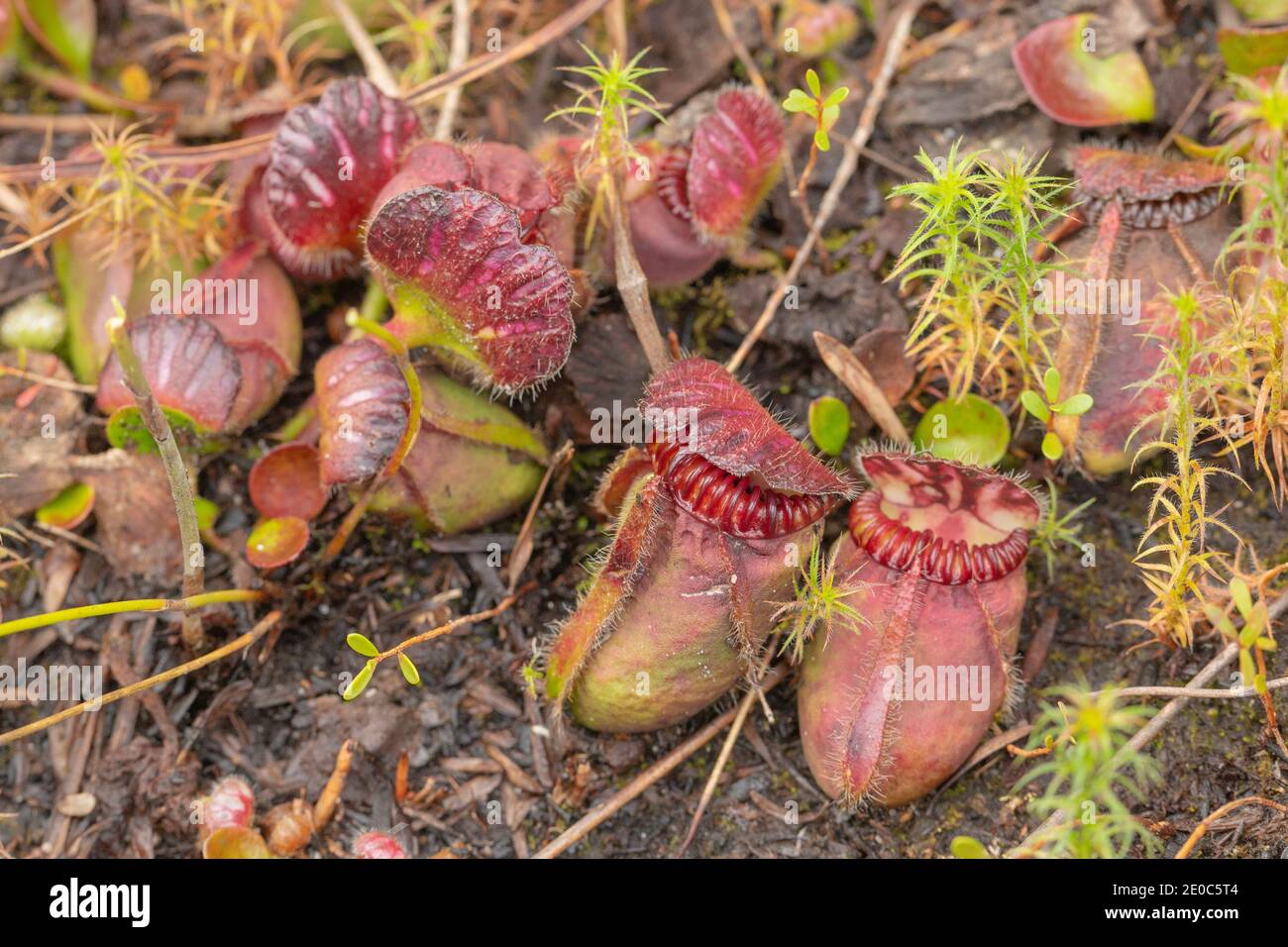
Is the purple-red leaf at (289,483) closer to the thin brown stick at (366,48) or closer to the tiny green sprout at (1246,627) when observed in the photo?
the thin brown stick at (366,48)

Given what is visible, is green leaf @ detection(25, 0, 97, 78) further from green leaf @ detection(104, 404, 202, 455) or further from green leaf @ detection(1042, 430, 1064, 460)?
green leaf @ detection(1042, 430, 1064, 460)

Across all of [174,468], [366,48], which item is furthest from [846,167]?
[174,468]

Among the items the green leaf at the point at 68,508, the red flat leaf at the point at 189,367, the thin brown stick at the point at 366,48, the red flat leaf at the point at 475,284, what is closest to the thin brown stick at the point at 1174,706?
the red flat leaf at the point at 475,284

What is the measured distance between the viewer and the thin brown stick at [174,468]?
7.59 feet

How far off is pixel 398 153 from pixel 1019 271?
1760 millimetres

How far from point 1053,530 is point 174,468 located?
2.33 meters

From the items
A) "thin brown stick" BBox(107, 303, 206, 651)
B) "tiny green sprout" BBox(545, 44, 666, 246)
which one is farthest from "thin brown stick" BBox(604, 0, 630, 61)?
"thin brown stick" BBox(107, 303, 206, 651)

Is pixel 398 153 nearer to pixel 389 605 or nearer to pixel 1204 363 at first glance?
pixel 389 605

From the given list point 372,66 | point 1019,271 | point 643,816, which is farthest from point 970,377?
point 372,66

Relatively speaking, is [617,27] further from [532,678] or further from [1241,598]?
[1241,598]

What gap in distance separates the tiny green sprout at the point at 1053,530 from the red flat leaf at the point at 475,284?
4.61 ft

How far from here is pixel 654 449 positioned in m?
2.75

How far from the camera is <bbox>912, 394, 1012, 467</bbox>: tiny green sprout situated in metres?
3.07

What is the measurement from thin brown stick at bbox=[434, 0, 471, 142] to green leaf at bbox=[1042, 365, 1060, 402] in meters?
1.99
